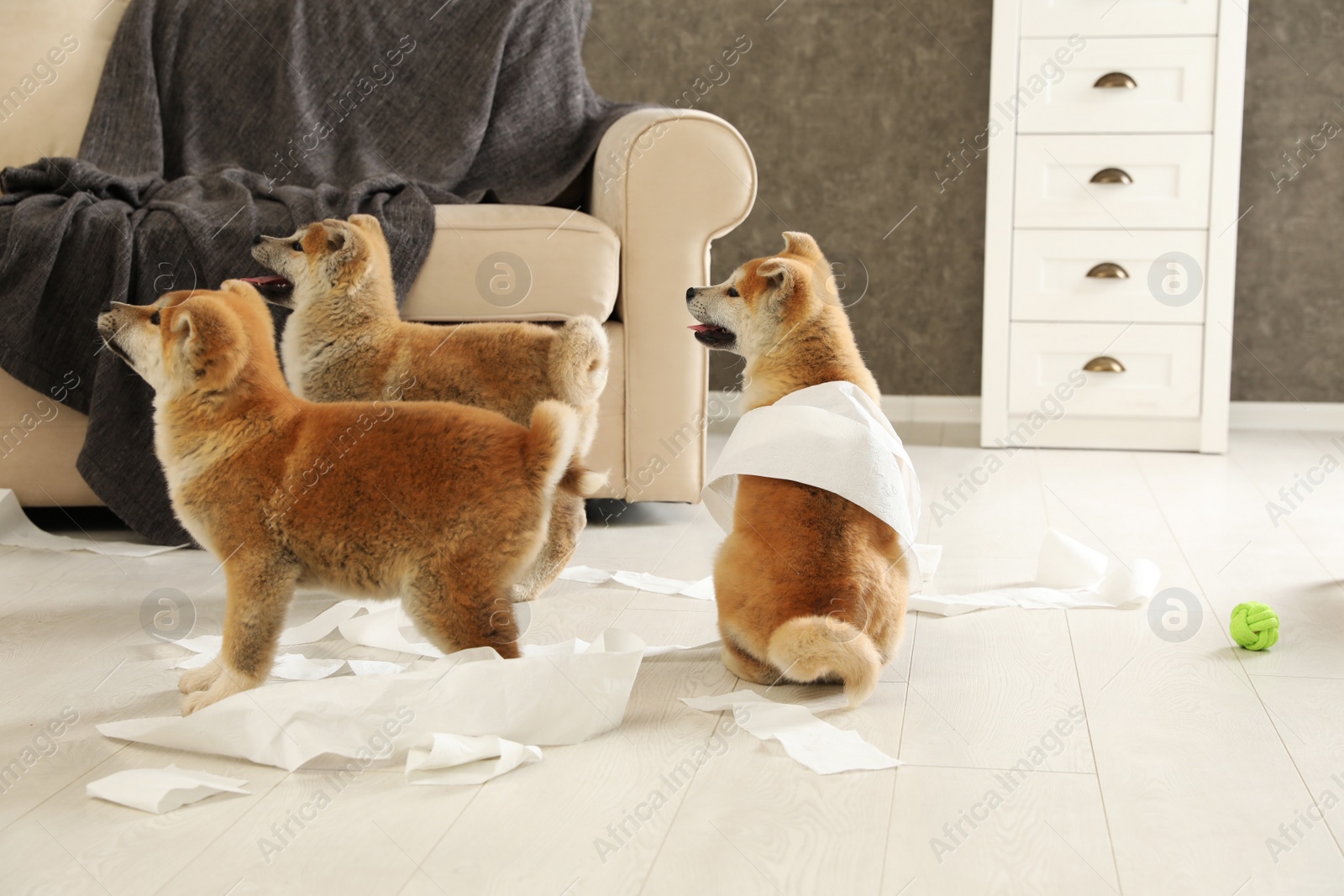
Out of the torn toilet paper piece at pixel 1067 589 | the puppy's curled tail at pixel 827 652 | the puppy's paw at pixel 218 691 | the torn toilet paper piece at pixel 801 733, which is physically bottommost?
the torn toilet paper piece at pixel 1067 589

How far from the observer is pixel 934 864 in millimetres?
1113

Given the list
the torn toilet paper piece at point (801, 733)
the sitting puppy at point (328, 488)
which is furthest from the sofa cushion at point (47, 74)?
the torn toilet paper piece at point (801, 733)

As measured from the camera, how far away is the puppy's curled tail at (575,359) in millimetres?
1859

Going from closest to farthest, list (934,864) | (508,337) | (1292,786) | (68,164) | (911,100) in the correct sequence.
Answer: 1. (934,864)
2. (1292,786)
3. (508,337)
4. (68,164)
5. (911,100)

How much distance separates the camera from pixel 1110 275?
3.14m

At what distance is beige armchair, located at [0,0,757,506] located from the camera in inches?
89.7

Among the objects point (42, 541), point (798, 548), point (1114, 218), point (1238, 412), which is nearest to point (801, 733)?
point (798, 548)

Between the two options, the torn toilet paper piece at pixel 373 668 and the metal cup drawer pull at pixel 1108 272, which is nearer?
the torn toilet paper piece at pixel 373 668

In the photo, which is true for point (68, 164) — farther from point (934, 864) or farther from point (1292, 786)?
point (1292, 786)

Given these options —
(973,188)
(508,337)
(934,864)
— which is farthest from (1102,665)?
(973,188)

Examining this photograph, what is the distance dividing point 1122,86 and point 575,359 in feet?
6.51

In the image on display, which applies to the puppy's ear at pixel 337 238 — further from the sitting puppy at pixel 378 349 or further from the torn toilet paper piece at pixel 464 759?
the torn toilet paper piece at pixel 464 759

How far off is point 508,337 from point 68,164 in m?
1.24

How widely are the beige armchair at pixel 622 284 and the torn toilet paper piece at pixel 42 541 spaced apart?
33mm
